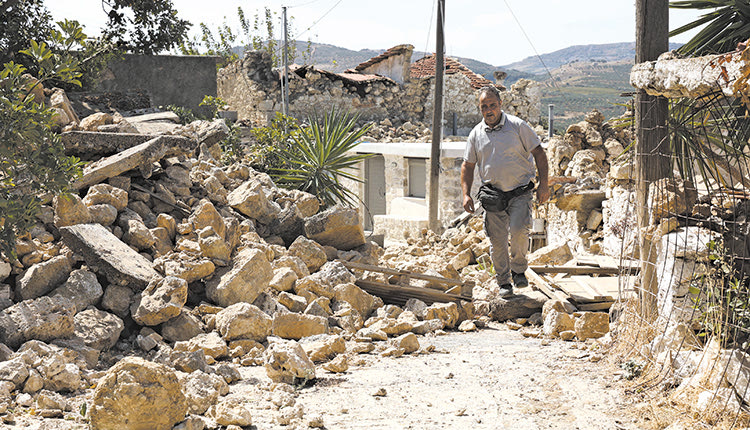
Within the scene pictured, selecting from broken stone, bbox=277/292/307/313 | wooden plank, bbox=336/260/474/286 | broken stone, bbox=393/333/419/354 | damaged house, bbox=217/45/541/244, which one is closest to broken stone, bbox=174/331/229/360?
broken stone, bbox=277/292/307/313

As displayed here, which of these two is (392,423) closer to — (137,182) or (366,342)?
(366,342)

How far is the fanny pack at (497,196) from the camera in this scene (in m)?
5.68

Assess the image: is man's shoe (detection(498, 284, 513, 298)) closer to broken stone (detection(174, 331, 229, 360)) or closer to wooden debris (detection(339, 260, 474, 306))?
wooden debris (detection(339, 260, 474, 306))

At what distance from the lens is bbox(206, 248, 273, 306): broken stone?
512cm

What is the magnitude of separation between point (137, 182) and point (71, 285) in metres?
1.92

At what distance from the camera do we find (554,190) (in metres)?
8.80

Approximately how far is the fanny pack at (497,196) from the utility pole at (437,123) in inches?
303

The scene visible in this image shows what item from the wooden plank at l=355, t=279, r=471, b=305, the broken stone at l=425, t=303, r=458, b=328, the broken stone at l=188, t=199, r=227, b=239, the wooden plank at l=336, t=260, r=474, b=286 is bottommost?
the broken stone at l=425, t=303, r=458, b=328

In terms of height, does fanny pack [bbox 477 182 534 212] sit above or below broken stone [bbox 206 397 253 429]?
above

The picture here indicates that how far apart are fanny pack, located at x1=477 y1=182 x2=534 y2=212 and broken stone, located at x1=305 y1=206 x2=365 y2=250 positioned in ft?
4.75

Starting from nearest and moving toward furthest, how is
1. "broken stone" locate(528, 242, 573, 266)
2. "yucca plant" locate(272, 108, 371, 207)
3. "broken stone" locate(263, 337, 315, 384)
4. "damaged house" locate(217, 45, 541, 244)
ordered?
"broken stone" locate(263, 337, 315, 384) < "broken stone" locate(528, 242, 573, 266) < "yucca plant" locate(272, 108, 371, 207) < "damaged house" locate(217, 45, 541, 244)

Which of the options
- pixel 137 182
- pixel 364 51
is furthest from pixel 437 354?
pixel 364 51

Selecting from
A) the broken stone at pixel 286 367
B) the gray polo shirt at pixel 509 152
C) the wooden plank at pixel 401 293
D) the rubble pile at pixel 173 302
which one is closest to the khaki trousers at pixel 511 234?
the gray polo shirt at pixel 509 152

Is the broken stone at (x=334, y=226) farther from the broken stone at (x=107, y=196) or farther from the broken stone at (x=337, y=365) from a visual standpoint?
the broken stone at (x=337, y=365)
